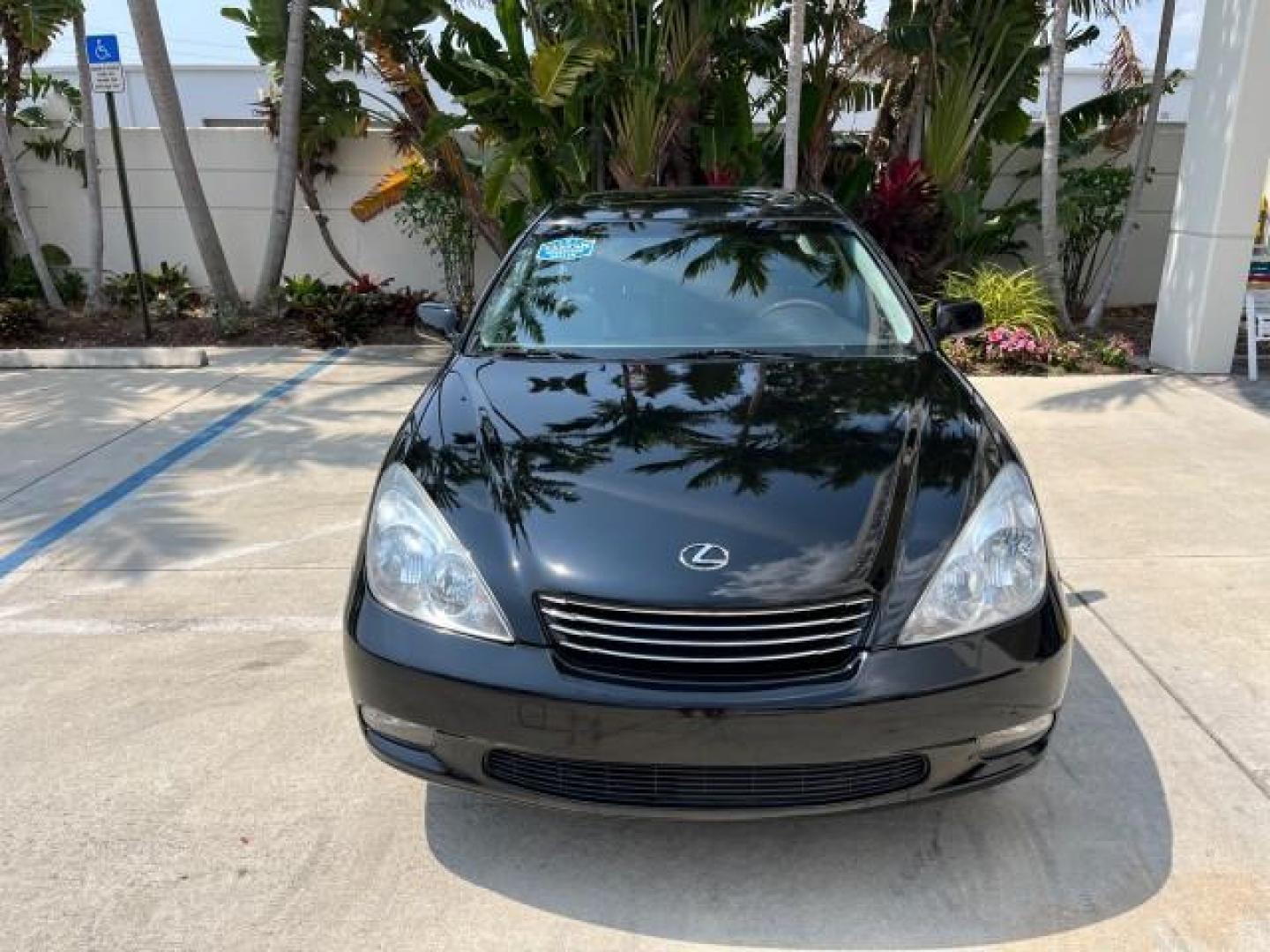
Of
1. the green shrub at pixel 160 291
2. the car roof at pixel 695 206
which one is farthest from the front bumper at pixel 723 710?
A: the green shrub at pixel 160 291

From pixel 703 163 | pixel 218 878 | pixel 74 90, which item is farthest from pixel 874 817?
pixel 74 90

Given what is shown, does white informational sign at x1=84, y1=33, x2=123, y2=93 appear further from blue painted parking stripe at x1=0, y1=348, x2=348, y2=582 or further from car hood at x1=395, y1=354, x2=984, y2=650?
car hood at x1=395, y1=354, x2=984, y2=650

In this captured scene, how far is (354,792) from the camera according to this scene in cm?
299

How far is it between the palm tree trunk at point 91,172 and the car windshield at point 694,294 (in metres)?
7.44

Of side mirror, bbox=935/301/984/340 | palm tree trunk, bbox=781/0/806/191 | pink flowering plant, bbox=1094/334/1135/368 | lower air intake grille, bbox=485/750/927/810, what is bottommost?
pink flowering plant, bbox=1094/334/1135/368

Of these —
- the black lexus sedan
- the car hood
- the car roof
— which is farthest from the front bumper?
the car roof

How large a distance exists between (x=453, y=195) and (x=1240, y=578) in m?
7.77

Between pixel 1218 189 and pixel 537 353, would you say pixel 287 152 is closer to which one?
pixel 537 353

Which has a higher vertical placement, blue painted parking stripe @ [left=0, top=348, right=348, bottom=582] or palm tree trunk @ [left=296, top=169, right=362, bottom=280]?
palm tree trunk @ [left=296, top=169, right=362, bottom=280]

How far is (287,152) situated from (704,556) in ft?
28.1

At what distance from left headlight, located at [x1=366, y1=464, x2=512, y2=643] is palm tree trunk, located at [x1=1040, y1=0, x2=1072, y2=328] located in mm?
7497

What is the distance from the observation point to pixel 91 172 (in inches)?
391

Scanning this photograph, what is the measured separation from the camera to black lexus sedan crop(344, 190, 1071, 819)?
2.28 m

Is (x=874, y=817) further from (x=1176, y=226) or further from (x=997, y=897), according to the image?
(x=1176, y=226)
